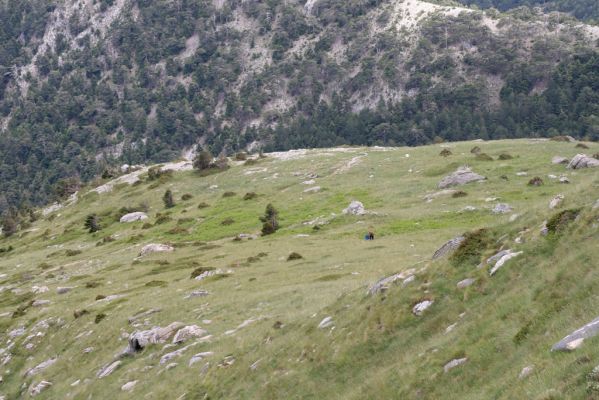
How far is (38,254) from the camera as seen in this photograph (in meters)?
104

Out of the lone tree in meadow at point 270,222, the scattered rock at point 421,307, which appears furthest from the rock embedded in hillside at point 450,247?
the lone tree in meadow at point 270,222

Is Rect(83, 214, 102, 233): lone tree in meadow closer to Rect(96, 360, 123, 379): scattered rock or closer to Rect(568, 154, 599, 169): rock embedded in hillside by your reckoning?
Rect(568, 154, 599, 169): rock embedded in hillside

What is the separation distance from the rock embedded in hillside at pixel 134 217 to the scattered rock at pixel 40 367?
64917 mm

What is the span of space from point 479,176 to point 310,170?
1529 inches

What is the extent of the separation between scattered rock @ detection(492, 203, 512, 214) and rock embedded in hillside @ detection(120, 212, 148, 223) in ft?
220

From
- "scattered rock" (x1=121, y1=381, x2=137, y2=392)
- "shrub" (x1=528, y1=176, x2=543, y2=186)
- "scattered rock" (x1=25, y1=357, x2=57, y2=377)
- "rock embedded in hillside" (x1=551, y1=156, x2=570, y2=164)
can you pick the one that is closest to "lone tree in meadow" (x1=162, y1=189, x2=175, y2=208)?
"rock embedded in hillside" (x1=551, y1=156, x2=570, y2=164)

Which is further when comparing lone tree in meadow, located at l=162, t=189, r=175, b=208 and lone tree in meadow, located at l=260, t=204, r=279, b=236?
lone tree in meadow, located at l=162, t=189, r=175, b=208

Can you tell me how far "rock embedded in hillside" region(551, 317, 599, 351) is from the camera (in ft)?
42.7

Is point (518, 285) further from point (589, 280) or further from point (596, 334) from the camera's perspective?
point (596, 334)

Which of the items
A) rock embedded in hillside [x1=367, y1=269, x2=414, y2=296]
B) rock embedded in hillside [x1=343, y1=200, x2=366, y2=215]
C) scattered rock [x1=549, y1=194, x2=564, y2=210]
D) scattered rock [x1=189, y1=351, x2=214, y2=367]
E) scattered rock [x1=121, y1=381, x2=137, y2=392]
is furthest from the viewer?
rock embedded in hillside [x1=343, y1=200, x2=366, y2=215]

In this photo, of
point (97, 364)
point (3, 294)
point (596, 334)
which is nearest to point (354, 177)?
point (3, 294)

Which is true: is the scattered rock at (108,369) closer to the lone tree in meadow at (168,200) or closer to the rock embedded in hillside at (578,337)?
the rock embedded in hillside at (578,337)

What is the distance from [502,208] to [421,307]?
124 ft

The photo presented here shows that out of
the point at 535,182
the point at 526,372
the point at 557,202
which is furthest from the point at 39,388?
the point at 535,182
